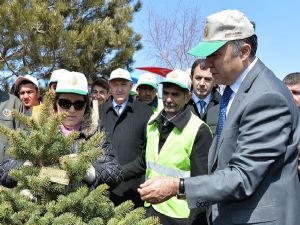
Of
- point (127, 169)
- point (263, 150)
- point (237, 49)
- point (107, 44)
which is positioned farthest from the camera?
point (107, 44)

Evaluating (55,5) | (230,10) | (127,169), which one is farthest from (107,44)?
(230,10)

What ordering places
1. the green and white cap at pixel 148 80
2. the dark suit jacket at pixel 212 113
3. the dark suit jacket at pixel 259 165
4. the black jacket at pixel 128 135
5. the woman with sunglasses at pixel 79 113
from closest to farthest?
the dark suit jacket at pixel 259 165 < the woman with sunglasses at pixel 79 113 < the black jacket at pixel 128 135 < the dark suit jacket at pixel 212 113 < the green and white cap at pixel 148 80

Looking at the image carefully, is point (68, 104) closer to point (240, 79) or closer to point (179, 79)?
point (179, 79)

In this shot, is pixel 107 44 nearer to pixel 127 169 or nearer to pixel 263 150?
pixel 127 169

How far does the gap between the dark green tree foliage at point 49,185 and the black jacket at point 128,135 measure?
181 centimetres

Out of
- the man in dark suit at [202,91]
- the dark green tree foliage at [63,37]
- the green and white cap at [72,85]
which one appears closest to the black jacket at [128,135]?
the man in dark suit at [202,91]

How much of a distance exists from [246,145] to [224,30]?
58 centimetres

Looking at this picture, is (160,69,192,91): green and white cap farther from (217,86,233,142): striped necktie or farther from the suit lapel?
the suit lapel

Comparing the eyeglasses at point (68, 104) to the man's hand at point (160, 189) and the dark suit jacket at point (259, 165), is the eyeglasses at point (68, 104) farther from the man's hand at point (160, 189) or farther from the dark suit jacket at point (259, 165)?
the dark suit jacket at point (259, 165)

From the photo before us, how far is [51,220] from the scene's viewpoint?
2068mm

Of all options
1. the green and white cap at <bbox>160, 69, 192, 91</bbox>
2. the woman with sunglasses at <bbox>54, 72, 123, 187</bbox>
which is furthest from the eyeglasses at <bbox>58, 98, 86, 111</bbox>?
the green and white cap at <bbox>160, 69, 192, 91</bbox>

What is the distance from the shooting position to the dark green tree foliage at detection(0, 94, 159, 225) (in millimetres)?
2113

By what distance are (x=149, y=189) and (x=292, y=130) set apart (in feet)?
2.45

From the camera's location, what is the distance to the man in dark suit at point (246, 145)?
1.99 m
